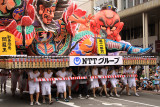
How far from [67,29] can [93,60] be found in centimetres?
255

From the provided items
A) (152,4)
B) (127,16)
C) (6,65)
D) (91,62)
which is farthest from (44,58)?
(127,16)

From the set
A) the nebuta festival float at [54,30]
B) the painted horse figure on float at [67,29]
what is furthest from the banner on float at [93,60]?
the painted horse figure on float at [67,29]

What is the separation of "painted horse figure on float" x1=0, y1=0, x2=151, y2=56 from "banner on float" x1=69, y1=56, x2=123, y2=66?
1974 mm

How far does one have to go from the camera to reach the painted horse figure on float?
11.9m

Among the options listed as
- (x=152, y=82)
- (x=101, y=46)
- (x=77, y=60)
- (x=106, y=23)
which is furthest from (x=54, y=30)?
(x=152, y=82)

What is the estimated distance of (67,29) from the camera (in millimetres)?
13000

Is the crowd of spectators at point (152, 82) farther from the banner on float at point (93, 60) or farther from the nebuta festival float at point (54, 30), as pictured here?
the banner on float at point (93, 60)

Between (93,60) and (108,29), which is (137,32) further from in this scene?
(93,60)

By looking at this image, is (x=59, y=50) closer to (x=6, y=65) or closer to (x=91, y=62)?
(x=91, y=62)

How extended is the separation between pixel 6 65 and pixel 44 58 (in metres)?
1.58

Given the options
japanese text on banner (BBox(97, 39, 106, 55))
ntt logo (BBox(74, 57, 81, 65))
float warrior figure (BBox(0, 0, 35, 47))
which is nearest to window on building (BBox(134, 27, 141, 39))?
japanese text on banner (BBox(97, 39, 106, 55))

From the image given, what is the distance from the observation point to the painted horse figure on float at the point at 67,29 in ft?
39.0

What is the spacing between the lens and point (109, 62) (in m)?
12.0

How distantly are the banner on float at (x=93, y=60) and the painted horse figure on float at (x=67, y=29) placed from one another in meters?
1.97
